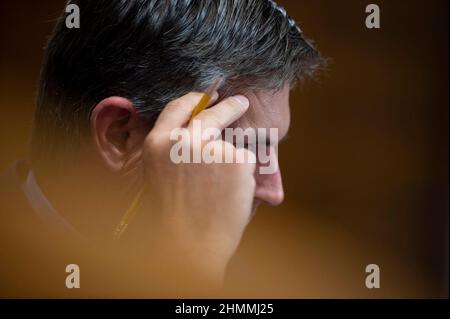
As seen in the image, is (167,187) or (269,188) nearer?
(167,187)

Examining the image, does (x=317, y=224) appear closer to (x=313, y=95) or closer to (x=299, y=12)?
(x=313, y=95)

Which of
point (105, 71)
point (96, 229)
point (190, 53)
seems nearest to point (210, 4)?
point (190, 53)

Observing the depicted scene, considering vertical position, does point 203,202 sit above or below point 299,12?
below

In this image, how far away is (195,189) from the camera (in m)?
0.78

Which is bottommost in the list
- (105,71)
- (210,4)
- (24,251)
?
(24,251)

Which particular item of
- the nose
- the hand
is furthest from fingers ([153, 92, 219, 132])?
the nose

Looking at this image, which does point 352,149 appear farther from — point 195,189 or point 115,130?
point 115,130

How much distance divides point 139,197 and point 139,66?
0.21 metres

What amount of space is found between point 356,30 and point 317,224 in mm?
364

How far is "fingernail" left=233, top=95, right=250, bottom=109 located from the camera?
80cm

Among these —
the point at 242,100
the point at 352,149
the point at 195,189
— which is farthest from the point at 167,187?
the point at 352,149

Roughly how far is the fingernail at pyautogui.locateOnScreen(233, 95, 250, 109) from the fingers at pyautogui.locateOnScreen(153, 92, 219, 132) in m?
0.04

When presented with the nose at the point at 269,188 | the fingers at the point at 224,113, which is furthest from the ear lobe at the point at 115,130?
the nose at the point at 269,188

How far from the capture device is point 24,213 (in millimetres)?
861
